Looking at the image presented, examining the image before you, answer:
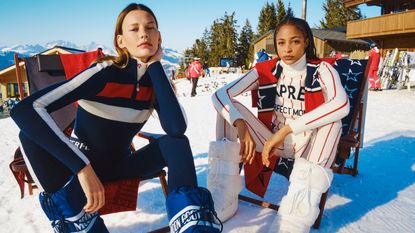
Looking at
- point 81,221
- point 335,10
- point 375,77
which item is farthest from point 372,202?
point 335,10

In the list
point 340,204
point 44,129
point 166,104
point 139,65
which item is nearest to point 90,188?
point 44,129

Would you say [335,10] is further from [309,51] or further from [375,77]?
[309,51]

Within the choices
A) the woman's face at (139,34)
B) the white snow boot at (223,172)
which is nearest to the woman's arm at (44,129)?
the woman's face at (139,34)

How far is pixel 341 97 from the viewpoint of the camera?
1.83 meters

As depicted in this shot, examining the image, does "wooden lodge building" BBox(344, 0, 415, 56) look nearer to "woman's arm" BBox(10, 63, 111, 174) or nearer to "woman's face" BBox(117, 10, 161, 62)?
"woman's face" BBox(117, 10, 161, 62)

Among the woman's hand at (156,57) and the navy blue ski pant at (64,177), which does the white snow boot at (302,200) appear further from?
the woman's hand at (156,57)

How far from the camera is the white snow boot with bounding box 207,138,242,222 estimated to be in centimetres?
194

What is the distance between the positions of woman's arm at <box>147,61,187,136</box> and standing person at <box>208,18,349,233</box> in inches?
19.1

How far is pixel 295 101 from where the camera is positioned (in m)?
2.11

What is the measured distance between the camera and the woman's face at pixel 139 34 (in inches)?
65.6

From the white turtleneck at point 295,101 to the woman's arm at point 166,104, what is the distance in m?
0.48

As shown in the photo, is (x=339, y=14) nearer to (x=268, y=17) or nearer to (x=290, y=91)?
(x=268, y=17)

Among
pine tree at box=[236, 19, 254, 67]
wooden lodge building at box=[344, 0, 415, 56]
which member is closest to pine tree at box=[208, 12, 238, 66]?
pine tree at box=[236, 19, 254, 67]

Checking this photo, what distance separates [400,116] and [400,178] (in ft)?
13.7
